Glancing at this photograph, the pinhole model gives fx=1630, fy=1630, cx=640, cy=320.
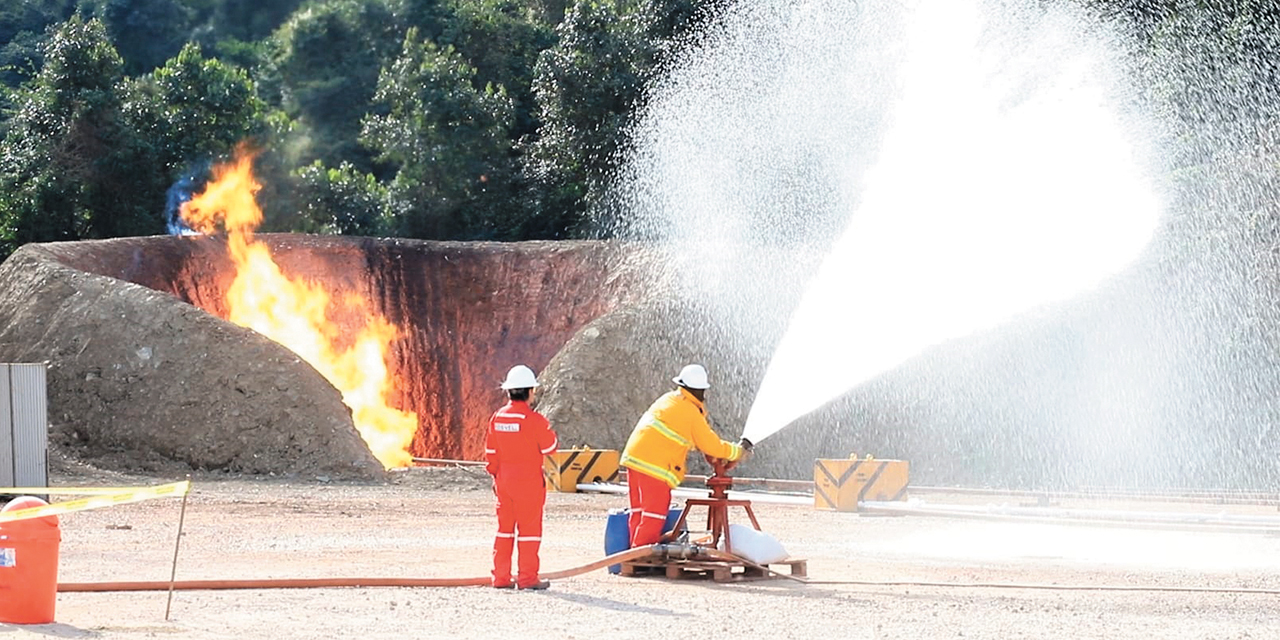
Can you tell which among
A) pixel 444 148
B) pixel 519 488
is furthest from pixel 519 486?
pixel 444 148

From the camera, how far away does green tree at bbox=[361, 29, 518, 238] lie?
47.1m

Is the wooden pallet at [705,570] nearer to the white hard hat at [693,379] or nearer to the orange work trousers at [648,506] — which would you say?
the orange work trousers at [648,506]

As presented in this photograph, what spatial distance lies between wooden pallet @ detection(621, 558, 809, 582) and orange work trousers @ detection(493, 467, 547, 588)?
1.30 metres

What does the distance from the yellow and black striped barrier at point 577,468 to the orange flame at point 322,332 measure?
914 cm

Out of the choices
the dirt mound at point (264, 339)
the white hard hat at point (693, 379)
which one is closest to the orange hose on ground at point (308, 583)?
the white hard hat at point (693, 379)

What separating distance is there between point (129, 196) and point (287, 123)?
284 inches

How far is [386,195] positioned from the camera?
48844mm

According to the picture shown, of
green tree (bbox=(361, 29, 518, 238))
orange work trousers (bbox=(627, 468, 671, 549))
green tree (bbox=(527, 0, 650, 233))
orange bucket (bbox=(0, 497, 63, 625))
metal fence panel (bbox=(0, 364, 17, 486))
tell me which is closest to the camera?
orange bucket (bbox=(0, 497, 63, 625))

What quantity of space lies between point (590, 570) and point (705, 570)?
1101mm

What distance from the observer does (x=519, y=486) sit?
14.1 meters

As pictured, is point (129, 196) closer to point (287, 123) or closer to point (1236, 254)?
point (287, 123)

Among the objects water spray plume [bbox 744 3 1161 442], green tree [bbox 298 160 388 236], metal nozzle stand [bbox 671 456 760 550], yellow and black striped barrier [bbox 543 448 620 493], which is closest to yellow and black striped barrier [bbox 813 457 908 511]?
water spray plume [bbox 744 3 1161 442]

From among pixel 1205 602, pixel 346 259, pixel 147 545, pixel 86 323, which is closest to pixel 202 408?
pixel 86 323

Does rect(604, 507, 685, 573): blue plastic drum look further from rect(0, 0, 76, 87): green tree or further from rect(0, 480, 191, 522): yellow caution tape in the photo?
rect(0, 0, 76, 87): green tree
